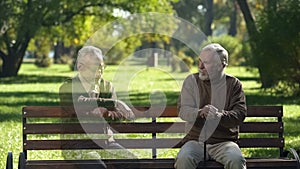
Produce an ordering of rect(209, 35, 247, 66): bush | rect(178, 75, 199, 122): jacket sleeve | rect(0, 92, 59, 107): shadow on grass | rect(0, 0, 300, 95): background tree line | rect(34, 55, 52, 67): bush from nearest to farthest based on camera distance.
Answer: rect(178, 75, 199, 122): jacket sleeve, rect(0, 92, 59, 107): shadow on grass, rect(0, 0, 300, 95): background tree line, rect(209, 35, 247, 66): bush, rect(34, 55, 52, 67): bush

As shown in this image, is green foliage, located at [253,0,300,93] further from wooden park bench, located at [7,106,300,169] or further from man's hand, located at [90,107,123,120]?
man's hand, located at [90,107,123,120]

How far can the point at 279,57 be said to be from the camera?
75.7 ft

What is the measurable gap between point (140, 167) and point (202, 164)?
0.54 metres

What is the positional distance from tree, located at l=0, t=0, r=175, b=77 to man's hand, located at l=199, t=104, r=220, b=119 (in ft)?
97.4

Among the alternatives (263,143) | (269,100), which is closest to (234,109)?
(263,143)

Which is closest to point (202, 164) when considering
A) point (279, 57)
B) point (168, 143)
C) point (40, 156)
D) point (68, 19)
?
point (168, 143)

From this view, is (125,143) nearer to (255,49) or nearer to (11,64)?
(255,49)

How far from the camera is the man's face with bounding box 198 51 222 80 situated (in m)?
6.77

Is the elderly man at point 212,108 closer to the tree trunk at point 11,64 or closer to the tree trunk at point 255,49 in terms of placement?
the tree trunk at point 255,49

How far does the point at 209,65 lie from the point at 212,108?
1.29 ft

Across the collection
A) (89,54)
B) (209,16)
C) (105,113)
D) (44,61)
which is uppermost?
(209,16)

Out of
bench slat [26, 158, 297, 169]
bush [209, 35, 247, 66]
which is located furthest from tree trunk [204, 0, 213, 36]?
bench slat [26, 158, 297, 169]

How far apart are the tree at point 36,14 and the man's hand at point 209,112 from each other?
97.4 ft

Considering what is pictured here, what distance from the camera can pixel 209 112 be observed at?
6621 millimetres
